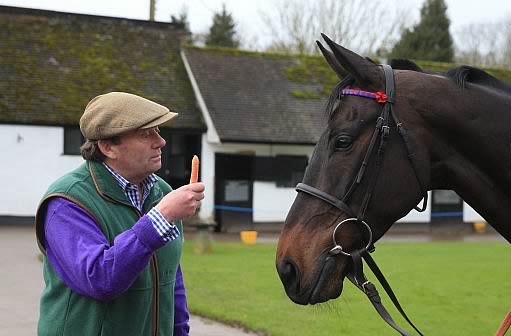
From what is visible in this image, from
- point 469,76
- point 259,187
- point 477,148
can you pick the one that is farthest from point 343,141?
point 259,187

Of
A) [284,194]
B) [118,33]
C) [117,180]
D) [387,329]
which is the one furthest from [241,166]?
[117,180]

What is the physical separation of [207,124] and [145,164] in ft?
64.5

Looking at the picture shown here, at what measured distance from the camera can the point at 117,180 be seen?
2959 mm

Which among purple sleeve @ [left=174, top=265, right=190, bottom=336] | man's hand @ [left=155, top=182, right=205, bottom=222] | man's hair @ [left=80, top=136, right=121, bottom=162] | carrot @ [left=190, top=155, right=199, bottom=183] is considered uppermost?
man's hair @ [left=80, top=136, right=121, bottom=162]

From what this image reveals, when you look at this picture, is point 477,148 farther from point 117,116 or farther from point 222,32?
point 222,32

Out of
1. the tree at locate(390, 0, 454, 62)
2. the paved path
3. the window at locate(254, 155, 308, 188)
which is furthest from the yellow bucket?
the tree at locate(390, 0, 454, 62)

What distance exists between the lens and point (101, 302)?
2.75m

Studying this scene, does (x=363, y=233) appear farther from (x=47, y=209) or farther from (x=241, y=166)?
(x=241, y=166)

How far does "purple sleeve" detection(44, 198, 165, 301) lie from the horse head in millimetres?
583

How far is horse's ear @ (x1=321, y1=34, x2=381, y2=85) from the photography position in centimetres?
284

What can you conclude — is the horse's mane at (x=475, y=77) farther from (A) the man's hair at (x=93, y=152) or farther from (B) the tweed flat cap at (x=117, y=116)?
(A) the man's hair at (x=93, y=152)

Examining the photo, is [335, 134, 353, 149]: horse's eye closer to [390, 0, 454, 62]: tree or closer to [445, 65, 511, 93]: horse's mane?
A: [445, 65, 511, 93]: horse's mane

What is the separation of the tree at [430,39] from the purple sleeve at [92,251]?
132 feet

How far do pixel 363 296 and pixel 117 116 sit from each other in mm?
7811
